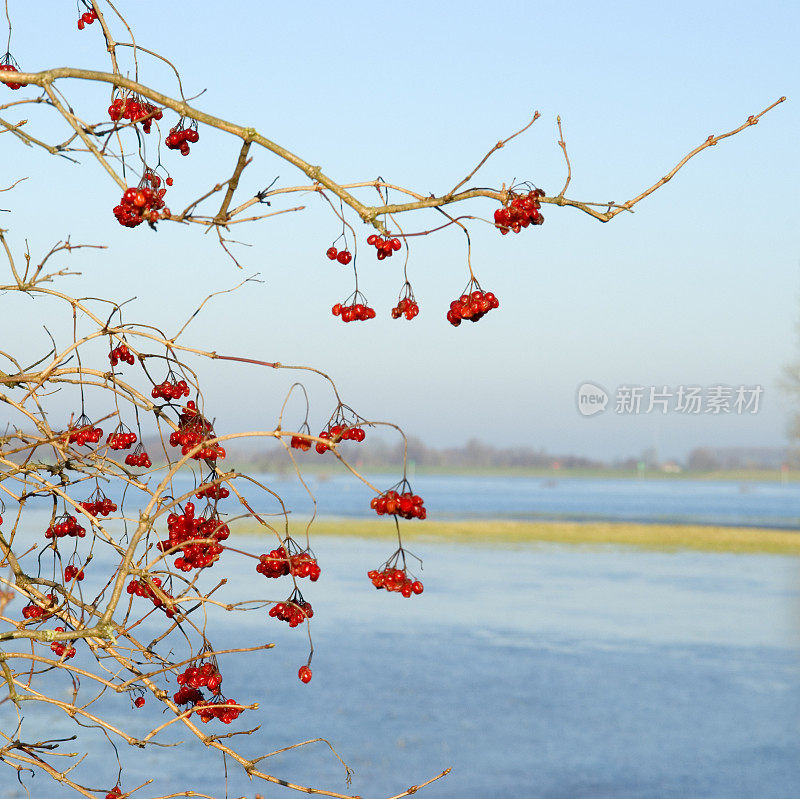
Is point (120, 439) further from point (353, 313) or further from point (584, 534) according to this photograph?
point (584, 534)

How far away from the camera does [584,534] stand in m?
35.7

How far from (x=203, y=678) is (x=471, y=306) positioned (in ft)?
2.76

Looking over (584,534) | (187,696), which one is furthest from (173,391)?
(584,534)

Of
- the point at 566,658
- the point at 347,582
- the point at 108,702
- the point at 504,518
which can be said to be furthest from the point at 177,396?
the point at 504,518

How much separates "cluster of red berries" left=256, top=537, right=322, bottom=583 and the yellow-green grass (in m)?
27.5

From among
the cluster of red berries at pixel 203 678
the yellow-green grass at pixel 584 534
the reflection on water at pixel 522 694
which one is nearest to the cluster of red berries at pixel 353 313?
the cluster of red berries at pixel 203 678

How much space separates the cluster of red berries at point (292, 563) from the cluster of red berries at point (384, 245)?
527 mm

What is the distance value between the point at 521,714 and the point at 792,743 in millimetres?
2938

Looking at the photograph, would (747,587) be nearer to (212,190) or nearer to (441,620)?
(441,620)

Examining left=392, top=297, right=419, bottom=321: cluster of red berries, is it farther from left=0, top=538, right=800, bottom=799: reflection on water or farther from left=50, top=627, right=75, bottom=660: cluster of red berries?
left=0, top=538, right=800, bottom=799: reflection on water

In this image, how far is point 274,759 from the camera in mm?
10438

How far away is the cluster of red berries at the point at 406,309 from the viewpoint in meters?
2.03

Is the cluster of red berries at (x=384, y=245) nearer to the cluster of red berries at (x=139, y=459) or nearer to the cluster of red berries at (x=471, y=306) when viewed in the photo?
the cluster of red berries at (x=471, y=306)

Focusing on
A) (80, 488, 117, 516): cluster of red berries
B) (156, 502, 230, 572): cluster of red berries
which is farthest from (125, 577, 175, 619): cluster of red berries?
(80, 488, 117, 516): cluster of red berries
